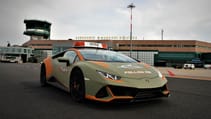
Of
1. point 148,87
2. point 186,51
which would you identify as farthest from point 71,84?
point 186,51

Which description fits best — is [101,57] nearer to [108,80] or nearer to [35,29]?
[108,80]

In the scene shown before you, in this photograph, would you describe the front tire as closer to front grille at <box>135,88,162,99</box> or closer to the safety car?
the safety car

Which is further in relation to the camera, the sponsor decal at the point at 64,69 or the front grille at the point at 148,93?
the sponsor decal at the point at 64,69

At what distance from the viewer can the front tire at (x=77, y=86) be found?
399 cm

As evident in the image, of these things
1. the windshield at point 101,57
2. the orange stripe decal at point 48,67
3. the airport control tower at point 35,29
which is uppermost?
the airport control tower at point 35,29

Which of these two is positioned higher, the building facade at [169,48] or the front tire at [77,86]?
the building facade at [169,48]

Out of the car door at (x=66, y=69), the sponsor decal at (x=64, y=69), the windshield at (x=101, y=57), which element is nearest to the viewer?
the windshield at (x=101, y=57)

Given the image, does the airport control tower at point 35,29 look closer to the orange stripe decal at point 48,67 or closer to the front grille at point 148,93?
the orange stripe decal at point 48,67

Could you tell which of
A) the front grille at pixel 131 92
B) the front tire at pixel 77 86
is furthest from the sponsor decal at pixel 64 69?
the front grille at pixel 131 92

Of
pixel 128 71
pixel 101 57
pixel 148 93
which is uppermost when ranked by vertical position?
pixel 101 57

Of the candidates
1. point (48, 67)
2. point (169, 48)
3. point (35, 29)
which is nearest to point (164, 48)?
point (169, 48)

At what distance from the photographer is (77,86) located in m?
4.17

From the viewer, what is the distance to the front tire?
399 centimetres

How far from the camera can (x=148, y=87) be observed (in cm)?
347
